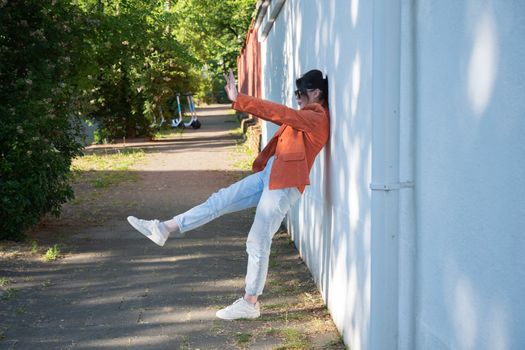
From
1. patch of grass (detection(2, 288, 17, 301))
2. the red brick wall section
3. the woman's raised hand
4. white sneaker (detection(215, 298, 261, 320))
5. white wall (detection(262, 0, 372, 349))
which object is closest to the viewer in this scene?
white wall (detection(262, 0, 372, 349))

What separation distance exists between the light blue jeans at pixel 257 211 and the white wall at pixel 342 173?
1.32 ft

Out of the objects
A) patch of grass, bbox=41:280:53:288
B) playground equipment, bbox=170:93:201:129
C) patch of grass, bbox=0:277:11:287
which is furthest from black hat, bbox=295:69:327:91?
playground equipment, bbox=170:93:201:129

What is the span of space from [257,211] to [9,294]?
93.6 inches

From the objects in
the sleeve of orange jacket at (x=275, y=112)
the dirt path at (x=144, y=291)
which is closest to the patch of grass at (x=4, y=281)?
the dirt path at (x=144, y=291)

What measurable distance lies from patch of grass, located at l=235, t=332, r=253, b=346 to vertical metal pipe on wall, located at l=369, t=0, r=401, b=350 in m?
1.40

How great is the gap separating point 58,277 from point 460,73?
5.17 meters

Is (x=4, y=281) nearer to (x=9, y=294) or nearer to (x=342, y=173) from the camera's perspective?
(x=9, y=294)

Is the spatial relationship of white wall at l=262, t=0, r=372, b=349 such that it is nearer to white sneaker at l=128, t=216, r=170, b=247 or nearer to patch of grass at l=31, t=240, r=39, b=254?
white sneaker at l=128, t=216, r=170, b=247

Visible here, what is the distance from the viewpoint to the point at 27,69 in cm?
882

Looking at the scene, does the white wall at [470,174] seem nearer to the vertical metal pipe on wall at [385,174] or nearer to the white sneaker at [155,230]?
the vertical metal pipe on wall at [385,174]

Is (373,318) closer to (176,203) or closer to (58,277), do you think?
(58,277)

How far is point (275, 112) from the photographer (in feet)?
16.4

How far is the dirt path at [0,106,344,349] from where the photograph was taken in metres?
5.23

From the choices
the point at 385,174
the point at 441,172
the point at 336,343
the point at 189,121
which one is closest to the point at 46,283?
the point at 336,343
